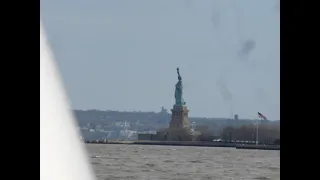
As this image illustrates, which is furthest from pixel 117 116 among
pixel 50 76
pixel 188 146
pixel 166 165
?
pixel 50 76

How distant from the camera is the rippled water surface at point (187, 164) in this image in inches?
640

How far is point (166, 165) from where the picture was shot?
2005 centimetres

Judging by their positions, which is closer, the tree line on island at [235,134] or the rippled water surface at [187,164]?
the rippled water surface at [187,164]

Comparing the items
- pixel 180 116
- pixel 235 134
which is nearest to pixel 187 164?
pixel 180 116

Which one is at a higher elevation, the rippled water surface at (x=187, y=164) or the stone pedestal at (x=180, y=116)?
the stone pedestal at (x=180, y=116)

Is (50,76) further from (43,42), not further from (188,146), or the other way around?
(188,146)

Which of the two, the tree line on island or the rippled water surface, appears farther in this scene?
the tree line on island

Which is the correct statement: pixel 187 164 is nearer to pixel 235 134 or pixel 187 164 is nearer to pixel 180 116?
pixel 180 116

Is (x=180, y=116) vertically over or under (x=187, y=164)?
over

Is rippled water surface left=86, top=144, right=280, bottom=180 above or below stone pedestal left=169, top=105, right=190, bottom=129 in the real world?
below

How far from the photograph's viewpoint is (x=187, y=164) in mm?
20609

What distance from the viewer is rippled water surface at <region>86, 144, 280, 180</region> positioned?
16250mm
